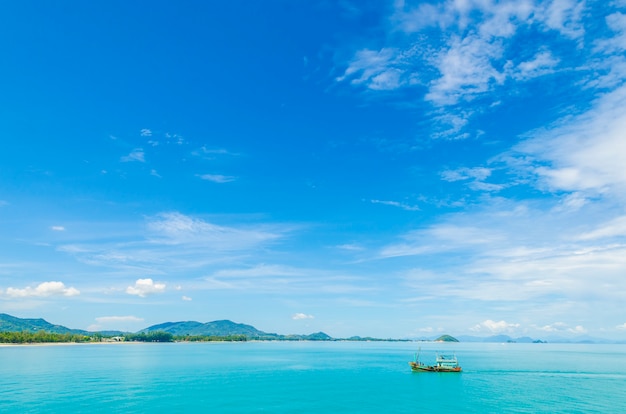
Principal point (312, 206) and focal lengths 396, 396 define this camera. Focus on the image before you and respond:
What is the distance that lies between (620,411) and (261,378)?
221ft

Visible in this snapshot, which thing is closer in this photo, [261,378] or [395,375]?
[261,378]

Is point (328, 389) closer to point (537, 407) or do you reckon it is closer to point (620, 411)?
point (537, 407)

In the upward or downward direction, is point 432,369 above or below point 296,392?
above

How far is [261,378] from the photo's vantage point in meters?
92.4

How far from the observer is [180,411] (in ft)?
180

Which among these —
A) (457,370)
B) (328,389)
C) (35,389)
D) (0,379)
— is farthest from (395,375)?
(0,379)

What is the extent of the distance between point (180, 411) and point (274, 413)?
13.2 metres

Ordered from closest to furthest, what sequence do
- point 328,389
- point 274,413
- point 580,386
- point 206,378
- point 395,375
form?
point 274,413
point 328,389
point 580,386
point 206,378
point 395,375

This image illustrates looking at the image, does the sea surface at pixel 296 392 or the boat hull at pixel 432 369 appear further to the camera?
the boat hull at pixel 432 369

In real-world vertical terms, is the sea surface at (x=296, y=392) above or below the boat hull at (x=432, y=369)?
below

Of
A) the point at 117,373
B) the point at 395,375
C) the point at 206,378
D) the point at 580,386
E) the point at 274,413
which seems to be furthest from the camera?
the point at 395,375

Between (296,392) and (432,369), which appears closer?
(296,392)

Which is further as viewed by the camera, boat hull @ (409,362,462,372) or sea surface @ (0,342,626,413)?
boat hull @ (409,362,462,372)

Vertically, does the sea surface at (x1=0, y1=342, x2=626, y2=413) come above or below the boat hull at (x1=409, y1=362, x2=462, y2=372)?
below
